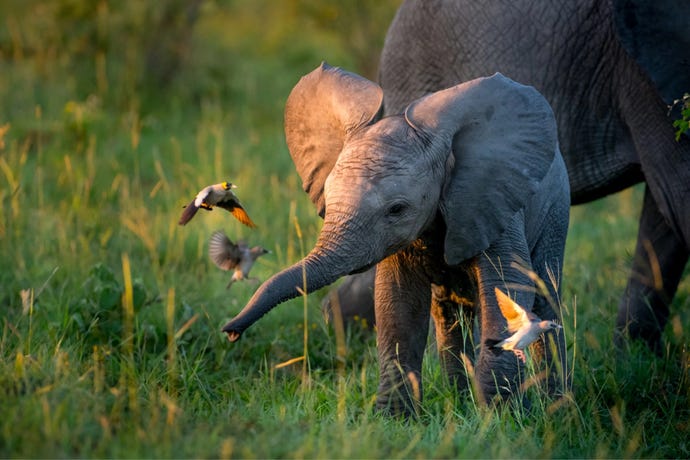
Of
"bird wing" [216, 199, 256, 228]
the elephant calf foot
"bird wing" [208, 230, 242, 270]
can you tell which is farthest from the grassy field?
"bird wing" [216, 199, 256, 228]

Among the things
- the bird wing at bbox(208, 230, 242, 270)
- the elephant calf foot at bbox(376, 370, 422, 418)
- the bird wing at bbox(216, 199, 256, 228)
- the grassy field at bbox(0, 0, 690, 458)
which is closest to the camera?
the grassy field at bbox(0, 0, 690, 458)

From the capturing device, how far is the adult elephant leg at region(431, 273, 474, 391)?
4.80m

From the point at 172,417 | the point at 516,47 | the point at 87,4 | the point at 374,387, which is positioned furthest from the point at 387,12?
the point at 172,417

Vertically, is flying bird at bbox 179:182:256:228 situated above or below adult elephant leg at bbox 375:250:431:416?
above

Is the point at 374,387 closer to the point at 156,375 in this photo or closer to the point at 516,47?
the point at 156,375

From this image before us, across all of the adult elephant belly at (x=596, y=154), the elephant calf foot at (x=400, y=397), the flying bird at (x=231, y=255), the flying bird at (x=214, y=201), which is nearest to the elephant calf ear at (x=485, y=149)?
the elephant calf foot at (x=400, y=397)

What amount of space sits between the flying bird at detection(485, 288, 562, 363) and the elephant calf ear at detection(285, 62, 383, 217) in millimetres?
847

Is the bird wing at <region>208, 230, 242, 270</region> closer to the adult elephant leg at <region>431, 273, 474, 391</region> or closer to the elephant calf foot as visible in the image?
the adult elephant leg at <region>431, 273, 474, 391</region>

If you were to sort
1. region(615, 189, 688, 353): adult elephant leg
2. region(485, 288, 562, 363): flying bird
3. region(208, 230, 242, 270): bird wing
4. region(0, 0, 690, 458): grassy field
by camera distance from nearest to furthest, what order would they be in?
region(0, 0, 690, 458): grassy field, region(485, 288, 562, 363): flying bird, region(208, 230, 242, 270): bird wing, region(615, 189, 688, 353): adult elephant leg

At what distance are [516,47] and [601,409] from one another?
76.6 inches

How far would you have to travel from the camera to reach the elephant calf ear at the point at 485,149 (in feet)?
13.7

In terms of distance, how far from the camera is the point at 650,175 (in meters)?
5.45

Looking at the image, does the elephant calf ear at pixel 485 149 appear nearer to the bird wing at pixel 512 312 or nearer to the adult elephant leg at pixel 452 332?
the bird wing at pixel 512 312

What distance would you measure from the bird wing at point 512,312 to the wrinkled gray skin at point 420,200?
0.63 feet
